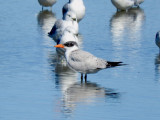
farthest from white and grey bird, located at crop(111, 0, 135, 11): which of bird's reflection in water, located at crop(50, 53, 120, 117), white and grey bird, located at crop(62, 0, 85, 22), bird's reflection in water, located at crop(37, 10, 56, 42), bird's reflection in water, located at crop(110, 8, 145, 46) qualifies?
bird's reflection in water, located at crop(50, 53, 120, 117)

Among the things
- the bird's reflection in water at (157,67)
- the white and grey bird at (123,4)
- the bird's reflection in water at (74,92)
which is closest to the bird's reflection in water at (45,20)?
the white and grey bird at (123,4)

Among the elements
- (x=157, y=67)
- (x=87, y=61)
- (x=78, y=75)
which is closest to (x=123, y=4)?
(x=157, y=67)

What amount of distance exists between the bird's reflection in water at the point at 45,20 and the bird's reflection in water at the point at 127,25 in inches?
80.3

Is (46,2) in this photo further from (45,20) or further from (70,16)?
(70,16)

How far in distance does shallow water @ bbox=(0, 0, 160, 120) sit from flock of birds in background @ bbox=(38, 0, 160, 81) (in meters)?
0.32

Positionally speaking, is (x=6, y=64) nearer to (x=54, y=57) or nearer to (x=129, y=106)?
(x=54, y=57)

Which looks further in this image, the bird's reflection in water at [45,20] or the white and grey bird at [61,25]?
the bird's reflection in water at [45,20]

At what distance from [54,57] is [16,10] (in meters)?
8.99

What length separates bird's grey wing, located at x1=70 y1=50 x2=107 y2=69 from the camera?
12.8m

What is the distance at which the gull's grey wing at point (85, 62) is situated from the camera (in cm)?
1277

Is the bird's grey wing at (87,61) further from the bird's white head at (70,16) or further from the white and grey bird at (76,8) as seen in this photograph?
the white and grey bird at (76,8)

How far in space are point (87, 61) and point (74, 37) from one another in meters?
3.42

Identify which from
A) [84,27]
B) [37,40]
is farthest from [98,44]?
[84,27]

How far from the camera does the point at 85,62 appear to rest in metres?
12.8
